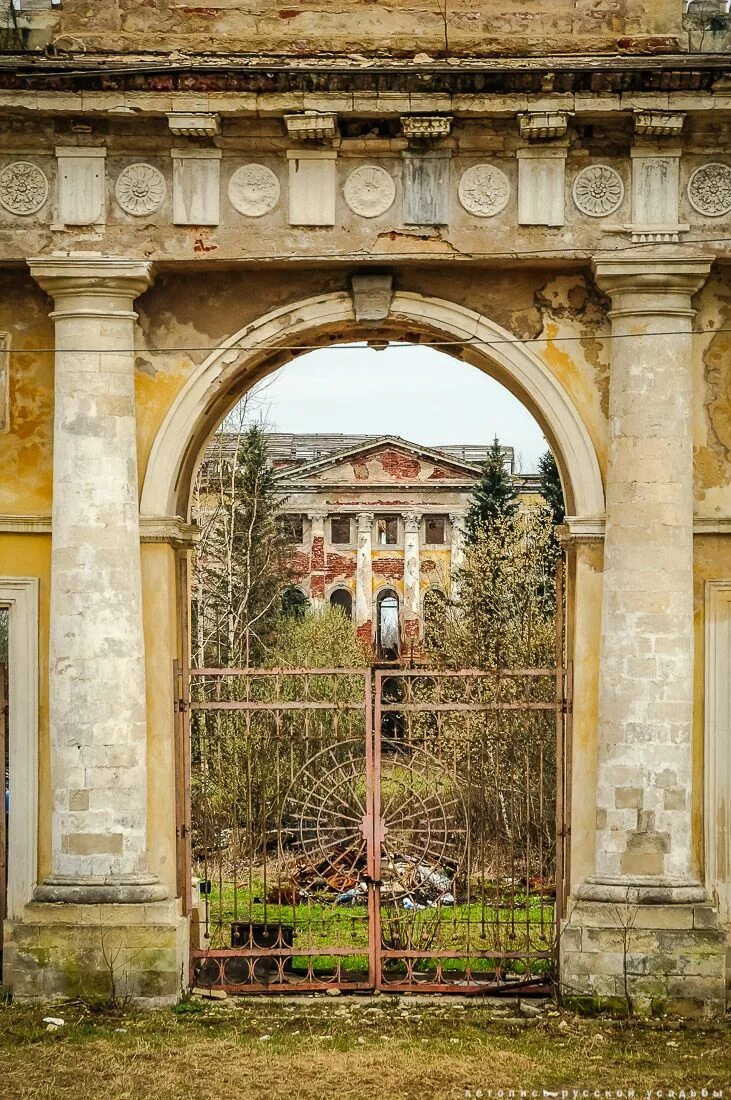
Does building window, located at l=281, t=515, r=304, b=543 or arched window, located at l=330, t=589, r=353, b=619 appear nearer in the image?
building window, located at l=281, t=515, r=304, b=543

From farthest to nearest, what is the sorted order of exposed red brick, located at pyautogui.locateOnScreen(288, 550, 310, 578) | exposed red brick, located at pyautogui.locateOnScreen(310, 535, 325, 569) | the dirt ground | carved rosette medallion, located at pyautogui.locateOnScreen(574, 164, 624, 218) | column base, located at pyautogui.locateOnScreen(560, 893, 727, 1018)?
1. exposed red brick, located at pyautogui.locateOnScreen(310, 535, 325, 569)
2. exposed red brick, located at pyautogui.locateOnScreen(288, 550, 310, 578)
3. carved rosette medallion, located at pyautogui.locateOnScreen(574, 164, 624, 218)
4. column base, located at pyautogui.locateOnScreen(560, 893, 727, 1018)
5. the dirt ground

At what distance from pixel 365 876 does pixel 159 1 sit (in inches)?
227

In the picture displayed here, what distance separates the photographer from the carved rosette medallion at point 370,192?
9305mm

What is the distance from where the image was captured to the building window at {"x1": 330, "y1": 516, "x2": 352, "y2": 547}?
48938mm

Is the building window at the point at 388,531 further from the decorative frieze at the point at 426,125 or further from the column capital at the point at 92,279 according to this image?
the decorative frieze at the point at 426,125

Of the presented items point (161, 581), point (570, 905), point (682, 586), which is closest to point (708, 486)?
point (682, 586)

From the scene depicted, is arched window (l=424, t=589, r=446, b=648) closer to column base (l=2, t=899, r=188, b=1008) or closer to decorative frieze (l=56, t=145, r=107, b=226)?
column base (l=2, t=899, r=188, b=1008)

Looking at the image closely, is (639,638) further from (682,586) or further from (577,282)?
(577,282)

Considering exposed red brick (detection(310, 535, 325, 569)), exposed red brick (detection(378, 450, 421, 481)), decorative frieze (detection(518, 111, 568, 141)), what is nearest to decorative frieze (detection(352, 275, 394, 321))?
decorative frieze (detection(518, 111, 568, 141))

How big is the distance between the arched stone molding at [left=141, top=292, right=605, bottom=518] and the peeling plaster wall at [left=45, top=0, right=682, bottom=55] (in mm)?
1639

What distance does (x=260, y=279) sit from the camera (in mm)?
9641

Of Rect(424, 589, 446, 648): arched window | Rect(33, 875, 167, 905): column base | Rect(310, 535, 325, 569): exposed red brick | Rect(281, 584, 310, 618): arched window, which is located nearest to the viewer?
Rect(33, 875, 167, 905): column base

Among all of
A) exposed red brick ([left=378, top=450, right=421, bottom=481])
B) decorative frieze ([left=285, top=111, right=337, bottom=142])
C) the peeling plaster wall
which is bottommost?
decorative frieze ([left=285, top=111, right=337, bottom=142])

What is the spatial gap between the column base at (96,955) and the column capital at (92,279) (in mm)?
3731
